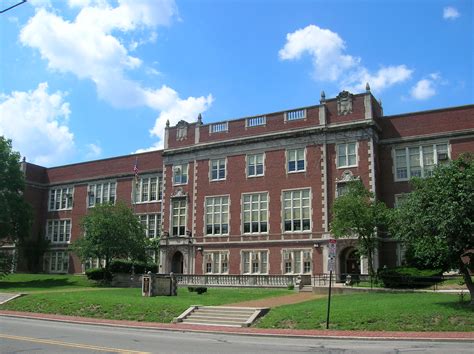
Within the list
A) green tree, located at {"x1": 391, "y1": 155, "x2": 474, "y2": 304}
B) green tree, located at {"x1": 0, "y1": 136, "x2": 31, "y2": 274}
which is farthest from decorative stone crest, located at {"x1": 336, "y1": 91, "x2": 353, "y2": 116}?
green tree, located at {"x1": 0, "y1": 136, "x2": 31, "y2": 274}

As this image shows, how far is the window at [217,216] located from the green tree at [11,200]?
18881 millimetres

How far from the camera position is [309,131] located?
4528cm

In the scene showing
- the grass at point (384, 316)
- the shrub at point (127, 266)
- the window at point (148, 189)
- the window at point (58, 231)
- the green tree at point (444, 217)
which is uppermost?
the window at point (148, 189)

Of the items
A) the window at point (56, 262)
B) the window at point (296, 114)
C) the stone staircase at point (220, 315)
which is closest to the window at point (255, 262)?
the window at point (296, 114)

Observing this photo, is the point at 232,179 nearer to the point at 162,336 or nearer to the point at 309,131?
the point at 309,131

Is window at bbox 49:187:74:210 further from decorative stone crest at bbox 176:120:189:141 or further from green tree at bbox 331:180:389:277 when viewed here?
green tree at bbox 331:180:389:277

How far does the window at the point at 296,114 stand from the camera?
153 feet

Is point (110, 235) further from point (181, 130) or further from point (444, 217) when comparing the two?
point (444, 217)

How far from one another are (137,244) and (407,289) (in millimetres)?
25392

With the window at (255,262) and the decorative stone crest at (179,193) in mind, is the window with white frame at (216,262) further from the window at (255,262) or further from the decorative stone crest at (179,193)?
the decorative stone crest at (179,193)

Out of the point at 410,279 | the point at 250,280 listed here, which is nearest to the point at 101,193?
the point at 250,280

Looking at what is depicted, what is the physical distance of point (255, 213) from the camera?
4734 cm

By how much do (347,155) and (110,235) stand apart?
21.7 meters

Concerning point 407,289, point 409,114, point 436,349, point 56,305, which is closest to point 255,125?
point 409,114
